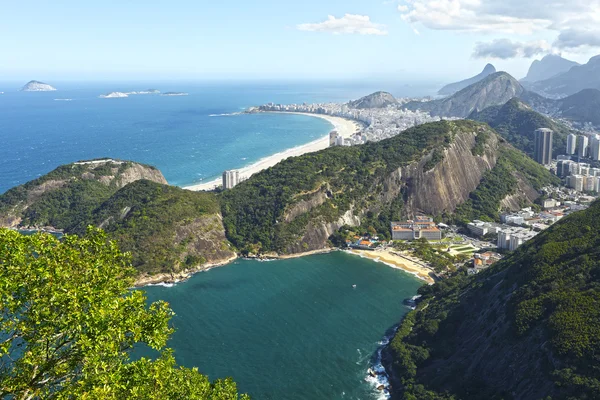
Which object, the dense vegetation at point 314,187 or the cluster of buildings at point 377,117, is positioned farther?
the cluster of buildings at point 377,117

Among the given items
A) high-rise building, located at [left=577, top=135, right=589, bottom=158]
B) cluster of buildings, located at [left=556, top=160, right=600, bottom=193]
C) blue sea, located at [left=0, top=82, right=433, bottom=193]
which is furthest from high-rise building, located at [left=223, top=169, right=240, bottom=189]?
high-rise building, located at [left=577, top=135, right=589, bottom=158]

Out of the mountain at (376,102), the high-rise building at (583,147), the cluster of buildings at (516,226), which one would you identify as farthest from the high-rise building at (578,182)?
the mountain at (376,102)

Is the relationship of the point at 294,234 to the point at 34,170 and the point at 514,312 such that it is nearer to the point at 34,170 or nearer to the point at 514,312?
the point at 514,312

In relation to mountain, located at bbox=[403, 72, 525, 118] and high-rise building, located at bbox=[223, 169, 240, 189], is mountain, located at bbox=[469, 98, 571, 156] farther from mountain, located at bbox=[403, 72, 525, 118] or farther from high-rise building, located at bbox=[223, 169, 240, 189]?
high-rise building, located at bbox=[223, 169, 240, 189]

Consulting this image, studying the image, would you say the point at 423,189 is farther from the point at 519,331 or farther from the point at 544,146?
the point at 544,146

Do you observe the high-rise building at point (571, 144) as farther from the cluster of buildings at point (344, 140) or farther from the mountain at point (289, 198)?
the cluster of buildings at point (344, 140)

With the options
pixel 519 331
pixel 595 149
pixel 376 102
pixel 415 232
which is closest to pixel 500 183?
pixel 415 232
